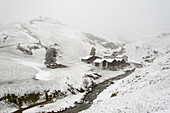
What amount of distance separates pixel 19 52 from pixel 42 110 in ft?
156

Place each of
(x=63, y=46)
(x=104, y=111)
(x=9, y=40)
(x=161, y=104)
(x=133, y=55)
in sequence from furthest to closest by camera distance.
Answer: (x=133, y=55) < (x=63, y=46) < (x=9, y=40) < (x=104, y=111) < (x=161, y=104)

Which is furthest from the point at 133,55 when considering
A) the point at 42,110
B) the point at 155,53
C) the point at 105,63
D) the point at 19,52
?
the point at 42,110

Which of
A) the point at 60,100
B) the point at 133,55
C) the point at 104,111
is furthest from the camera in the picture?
the point at 133,55

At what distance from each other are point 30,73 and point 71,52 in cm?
5372

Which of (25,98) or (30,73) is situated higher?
(30,73)

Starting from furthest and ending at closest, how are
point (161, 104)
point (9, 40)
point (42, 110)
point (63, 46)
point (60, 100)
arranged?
point (63, 46) < point (9, 40) < point (60, 100) < point (42, 110) < point (161, 104)

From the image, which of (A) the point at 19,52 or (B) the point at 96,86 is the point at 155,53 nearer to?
(B) the point at 96,86

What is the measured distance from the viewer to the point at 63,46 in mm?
94562

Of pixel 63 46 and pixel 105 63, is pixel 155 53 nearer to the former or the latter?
pixel 105 63

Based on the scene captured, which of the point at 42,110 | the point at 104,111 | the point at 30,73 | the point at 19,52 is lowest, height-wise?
the point at 42,110

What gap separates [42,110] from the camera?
70.6ft

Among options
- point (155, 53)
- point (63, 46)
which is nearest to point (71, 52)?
point (63, 46)

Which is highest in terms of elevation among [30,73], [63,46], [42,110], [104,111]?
[63,46]

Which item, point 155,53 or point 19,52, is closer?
point 19,52
